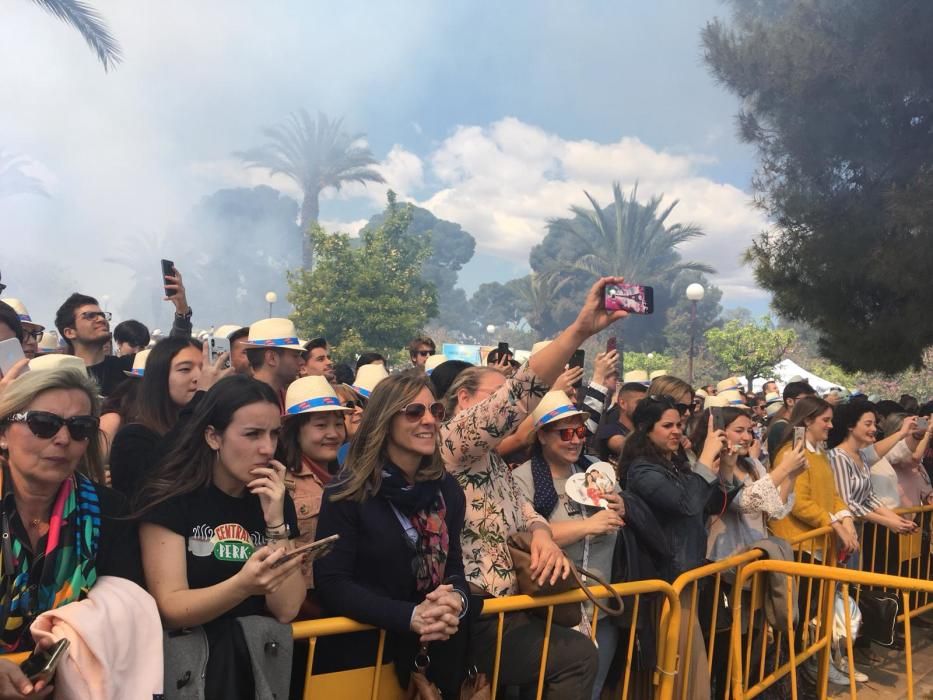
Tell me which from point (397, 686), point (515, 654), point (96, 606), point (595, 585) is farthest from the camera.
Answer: point (595, 585)

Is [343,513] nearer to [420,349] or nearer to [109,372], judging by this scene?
[109,372]

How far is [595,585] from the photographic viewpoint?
3.20 meters

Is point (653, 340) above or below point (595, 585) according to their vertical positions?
above

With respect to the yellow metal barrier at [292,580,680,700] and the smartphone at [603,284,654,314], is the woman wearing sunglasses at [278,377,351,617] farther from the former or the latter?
the smartphone at [603,284,654,314]

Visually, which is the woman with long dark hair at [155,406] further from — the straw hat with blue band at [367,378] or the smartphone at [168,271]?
the straw hat with blue band at [367,378]

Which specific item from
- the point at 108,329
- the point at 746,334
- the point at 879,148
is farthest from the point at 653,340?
the point at 108,329

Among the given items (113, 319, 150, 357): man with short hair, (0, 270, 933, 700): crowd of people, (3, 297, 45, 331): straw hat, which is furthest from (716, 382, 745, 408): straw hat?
(3, 297, 45, 331): straw hat

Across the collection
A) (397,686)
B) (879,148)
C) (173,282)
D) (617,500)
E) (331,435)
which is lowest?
(397,686)

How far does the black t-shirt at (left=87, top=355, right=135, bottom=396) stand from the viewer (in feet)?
16.6

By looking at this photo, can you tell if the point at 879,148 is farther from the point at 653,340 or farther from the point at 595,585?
the point at 653,340

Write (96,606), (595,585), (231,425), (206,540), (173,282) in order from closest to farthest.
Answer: (96,606) → (206,540) → (231,425) → (595,585) → (173,282)

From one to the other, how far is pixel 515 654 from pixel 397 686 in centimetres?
51

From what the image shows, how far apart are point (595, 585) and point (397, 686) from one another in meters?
1.02

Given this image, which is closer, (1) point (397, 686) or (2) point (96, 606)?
(2) point (96, 606)
